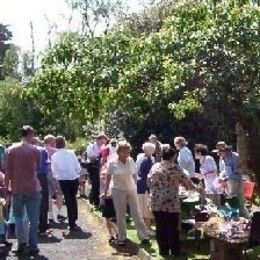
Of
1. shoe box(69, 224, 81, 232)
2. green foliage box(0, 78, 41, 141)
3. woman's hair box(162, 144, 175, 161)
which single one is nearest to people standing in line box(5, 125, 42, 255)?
woman's hair box(162, 144, 175, 161)

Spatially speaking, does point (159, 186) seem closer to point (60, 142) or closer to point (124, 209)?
point (124, 209)

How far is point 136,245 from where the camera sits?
1115 centimetres

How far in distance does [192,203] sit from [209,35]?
3.66 metres

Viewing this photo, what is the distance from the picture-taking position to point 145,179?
12586 millimetres

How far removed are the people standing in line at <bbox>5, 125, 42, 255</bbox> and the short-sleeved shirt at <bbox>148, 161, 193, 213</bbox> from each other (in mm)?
1822

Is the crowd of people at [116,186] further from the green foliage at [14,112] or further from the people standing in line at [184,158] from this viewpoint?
the green foliage at [14,112]

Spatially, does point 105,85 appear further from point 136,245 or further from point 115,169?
point 136,245

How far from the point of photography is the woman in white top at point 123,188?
11211 mm

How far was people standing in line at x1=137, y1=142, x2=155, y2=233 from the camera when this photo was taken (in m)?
→ 12.5

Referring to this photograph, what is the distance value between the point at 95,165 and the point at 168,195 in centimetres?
610

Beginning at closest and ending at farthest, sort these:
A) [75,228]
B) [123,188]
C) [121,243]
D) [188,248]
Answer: [188,248] → [123,188] → [121,243] → [75,228]

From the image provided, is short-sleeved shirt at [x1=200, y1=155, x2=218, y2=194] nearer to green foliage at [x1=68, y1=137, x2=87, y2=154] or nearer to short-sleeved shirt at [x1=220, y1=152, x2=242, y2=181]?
short-sleeved shirt at [x1=220, y1=152, x2=242, y2=181]

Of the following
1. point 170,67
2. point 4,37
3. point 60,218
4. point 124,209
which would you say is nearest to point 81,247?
point 124,209

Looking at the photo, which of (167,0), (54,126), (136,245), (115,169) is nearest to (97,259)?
(136,245)
